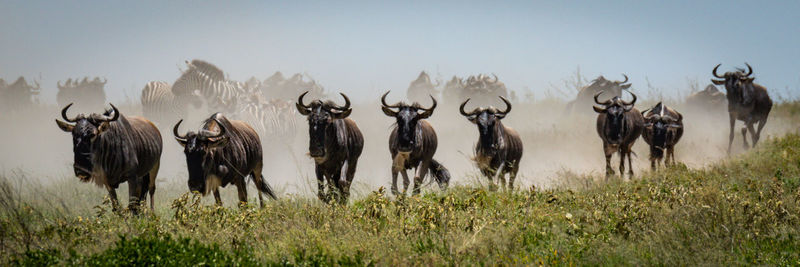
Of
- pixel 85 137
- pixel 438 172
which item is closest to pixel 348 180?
pixel 438 172

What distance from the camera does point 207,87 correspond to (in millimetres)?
20453

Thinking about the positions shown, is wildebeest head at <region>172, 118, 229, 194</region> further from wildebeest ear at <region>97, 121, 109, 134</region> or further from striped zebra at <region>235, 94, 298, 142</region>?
striped zebra at <region>235, 94, 298, 142</region>

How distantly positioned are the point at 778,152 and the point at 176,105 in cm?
1625

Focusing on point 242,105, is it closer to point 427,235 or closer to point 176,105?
point 176,105

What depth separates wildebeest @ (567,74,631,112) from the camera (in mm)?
25125

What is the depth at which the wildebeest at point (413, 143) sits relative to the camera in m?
10.1

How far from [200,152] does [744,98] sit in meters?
15.1

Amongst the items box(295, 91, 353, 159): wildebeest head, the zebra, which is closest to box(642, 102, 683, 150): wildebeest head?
box(295, 91, 353, 159): wildebeest head

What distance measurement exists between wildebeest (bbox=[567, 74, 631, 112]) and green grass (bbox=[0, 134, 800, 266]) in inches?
669

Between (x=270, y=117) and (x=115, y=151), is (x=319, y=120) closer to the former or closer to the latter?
(x=115, y=151)

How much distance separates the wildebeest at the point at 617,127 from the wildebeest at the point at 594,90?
11.2 metres

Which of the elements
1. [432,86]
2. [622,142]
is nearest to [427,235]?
[622,142]

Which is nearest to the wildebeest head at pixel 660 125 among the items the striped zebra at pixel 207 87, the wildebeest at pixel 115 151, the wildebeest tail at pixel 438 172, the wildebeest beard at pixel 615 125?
the wildebeest beard at pixel 615 125

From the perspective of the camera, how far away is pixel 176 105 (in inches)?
800
